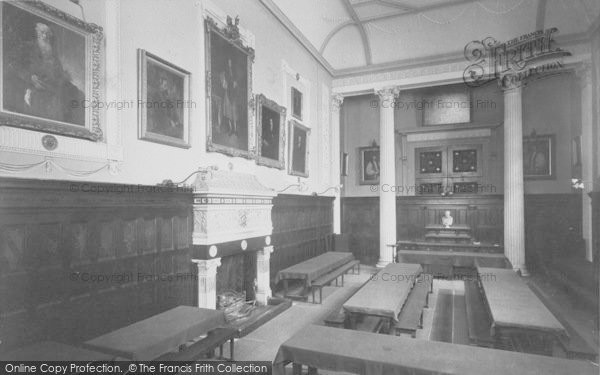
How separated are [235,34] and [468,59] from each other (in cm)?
749

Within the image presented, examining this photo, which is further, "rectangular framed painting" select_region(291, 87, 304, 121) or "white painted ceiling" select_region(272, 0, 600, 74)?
"white painted ceiling" select_region(272, 0, 600, 74)

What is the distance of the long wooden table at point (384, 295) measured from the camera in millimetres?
5000

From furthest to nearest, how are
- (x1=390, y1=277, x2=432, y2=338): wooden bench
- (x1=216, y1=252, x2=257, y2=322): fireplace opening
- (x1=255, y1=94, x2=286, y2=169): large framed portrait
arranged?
(x1=255, y1=94, x2=286, y2=169): large framed portrait < (x1=216, y1=252, x2=257, y2=322): fireplace opening < (x1=390, y1=277, x2=432, y2=338): wooden bench

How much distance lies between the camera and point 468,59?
11.1 metres

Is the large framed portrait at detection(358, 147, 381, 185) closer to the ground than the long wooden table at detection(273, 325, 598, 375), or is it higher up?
higher up

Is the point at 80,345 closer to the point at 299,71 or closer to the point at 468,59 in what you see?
the point at 299,71

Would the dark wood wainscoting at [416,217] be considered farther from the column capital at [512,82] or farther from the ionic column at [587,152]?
the column capital at [512,82]

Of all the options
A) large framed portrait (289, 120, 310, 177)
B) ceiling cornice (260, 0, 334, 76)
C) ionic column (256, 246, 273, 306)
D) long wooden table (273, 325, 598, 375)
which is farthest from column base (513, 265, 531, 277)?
long wooden table (273, 325, 598, 375)

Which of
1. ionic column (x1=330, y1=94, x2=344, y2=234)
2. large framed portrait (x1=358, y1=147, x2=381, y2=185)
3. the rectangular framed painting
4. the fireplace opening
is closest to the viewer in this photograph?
the fireplace opening

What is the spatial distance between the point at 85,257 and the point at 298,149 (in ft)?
21.4

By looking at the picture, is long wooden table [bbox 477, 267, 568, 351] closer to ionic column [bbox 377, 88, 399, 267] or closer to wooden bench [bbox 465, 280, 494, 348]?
wooden bench [bbox 465, 280, 494, 348]

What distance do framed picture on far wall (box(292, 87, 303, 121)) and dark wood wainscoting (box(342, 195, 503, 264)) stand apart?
4556 millimetres

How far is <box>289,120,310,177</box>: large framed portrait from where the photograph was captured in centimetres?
948

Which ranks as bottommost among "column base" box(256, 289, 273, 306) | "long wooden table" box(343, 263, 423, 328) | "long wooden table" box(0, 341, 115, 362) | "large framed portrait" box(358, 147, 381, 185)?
"column base" box(256, 289, 273, 306)
